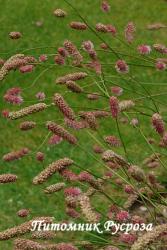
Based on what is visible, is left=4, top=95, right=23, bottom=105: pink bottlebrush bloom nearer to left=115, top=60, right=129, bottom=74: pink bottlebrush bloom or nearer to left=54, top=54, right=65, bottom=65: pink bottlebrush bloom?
left=54, top=54, right=65, bottom=65: pink bottlebrush bloom

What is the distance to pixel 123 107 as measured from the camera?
239cm

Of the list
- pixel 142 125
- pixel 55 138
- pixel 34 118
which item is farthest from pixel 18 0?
pixel 55 138

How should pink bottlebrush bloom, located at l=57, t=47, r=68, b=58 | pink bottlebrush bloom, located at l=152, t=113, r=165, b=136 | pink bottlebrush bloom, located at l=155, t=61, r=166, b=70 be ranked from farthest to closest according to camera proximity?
pink bottlebrush bloom, located at l=155, t=61, r=166, b=70
pink bottlebrush bloom, located at l=57, t=47, r=68, b=58
pink bottlebrush bloom, located at l=152, t=113, r=165, b=136

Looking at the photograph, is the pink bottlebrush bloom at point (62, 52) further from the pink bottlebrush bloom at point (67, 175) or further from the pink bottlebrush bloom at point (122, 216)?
the pink bottlebrush bloom at point (122, 216)

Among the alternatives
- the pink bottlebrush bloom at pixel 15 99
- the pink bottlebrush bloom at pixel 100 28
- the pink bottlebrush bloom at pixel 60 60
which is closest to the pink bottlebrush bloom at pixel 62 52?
the pink bottlebrush bloom at pixel 60 60

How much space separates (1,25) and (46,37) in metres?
0.69

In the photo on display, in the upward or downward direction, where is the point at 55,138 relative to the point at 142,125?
upward

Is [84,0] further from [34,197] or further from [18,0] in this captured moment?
[34,197]

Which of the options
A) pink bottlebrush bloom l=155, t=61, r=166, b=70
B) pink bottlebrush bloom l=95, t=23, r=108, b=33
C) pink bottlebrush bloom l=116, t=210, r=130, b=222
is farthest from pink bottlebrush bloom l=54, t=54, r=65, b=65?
pink bottlebrush bloom l=116, t=210, r=130, b=222

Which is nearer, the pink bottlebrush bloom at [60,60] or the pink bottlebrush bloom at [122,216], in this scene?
the pink bottlebrush bloom at [122,216]

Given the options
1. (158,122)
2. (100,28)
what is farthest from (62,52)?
(158,122)

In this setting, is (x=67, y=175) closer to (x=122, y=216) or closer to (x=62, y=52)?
(x=122, y=216)

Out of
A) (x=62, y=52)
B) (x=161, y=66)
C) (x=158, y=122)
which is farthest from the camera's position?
(x=161, y=66)

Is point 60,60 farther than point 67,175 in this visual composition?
Yes
